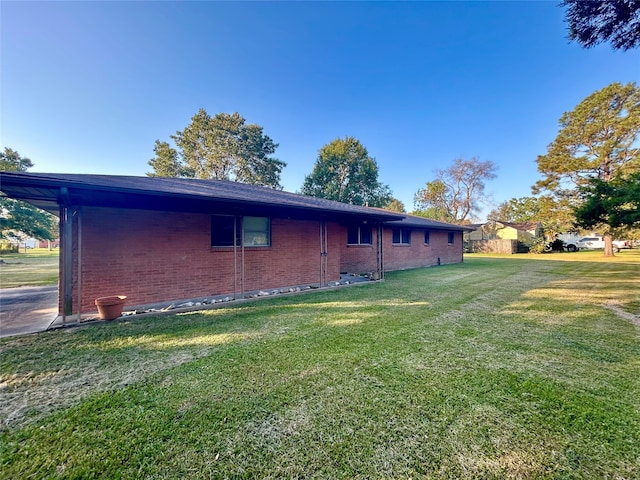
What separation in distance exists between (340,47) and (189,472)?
15.2 metres

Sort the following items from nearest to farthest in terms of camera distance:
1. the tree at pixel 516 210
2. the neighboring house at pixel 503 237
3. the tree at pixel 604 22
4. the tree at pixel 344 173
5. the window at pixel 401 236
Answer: the tree at pixel 604 22
the window at pixel 401 236
the neighboring house at pixel 503 237
the tree at pixel 344 173
the tree at pixel 516 210

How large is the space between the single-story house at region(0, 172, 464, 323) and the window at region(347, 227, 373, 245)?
1.81 meters

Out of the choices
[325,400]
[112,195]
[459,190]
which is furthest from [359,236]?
[459,190]

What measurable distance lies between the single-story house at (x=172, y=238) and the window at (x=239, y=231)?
0.09ft

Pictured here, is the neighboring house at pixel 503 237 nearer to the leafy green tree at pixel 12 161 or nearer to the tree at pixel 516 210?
the tree at pixel 516 210

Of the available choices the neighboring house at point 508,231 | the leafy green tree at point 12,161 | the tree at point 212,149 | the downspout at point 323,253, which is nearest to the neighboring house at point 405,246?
the downspout at point 323,253

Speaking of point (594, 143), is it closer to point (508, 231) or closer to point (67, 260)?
point (508, 231)

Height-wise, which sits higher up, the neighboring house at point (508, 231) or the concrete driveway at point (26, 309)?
the neighboring house at point (508, 231)

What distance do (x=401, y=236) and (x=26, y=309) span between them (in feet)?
45.5

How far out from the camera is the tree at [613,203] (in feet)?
19.4

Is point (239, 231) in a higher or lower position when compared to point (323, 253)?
higher

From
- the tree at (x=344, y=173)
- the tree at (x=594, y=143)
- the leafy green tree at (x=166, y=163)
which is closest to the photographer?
the tree at (x=594, y=143)

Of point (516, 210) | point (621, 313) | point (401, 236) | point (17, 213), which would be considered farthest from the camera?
point (516, 210)

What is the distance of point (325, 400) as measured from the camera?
2568mm
